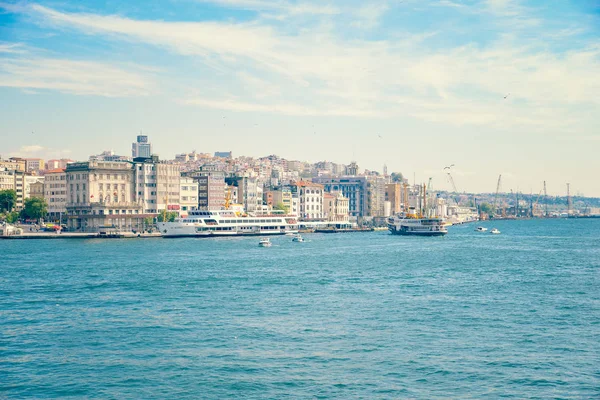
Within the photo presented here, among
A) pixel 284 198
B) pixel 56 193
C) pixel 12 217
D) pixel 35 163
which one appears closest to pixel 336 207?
pixel 284 198

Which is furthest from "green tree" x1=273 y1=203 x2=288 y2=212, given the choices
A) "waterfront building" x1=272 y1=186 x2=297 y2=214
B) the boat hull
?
the boat hull

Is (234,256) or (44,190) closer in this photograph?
(234,256)

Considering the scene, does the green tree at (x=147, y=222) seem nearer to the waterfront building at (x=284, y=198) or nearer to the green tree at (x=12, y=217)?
the green tree at (x=12, y=217)

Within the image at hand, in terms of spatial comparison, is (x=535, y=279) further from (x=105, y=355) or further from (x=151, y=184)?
(x=151, y=184)

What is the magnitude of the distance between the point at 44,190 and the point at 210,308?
8763 centimetres

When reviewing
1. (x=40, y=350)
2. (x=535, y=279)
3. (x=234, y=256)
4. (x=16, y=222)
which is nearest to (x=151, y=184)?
(x=16, y=222)

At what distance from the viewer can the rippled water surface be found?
716 inches

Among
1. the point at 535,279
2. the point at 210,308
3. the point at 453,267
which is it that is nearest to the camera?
the point at 210,308

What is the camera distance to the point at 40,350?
21547 mm

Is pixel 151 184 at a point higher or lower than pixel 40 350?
higher

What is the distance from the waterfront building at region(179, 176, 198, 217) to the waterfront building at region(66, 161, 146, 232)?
668 centimetres

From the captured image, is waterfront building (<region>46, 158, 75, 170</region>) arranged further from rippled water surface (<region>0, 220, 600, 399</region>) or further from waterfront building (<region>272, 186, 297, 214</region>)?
rippled water surface (<region>0, 220, 600, 399</region>)

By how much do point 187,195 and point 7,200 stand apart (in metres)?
24.7

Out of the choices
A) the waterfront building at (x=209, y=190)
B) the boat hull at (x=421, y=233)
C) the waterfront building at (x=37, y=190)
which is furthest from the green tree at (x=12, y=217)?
the boat hull at (x=421, y=233)
